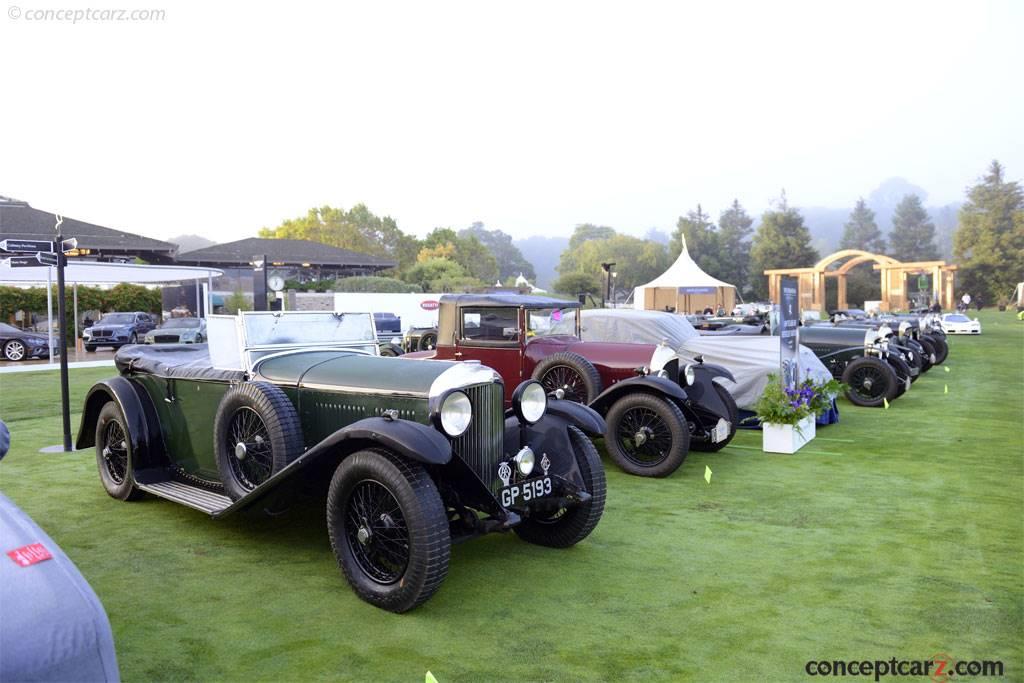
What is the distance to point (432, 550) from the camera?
10.3 ft

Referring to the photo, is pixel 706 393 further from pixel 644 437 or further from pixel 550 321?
pixel 550 321

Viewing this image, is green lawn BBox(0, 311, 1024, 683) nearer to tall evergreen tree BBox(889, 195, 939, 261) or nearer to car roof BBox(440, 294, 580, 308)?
car roof BBox(440, 294, 580, 308)

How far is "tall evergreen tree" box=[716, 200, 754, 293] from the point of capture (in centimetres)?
7162

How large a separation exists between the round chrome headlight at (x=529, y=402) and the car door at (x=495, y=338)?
3.12 metres

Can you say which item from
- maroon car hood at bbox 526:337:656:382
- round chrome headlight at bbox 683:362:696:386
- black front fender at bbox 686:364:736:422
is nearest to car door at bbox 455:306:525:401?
maroon car hood at bbox 526:337:656:382

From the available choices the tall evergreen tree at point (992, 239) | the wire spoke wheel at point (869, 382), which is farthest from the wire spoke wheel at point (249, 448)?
the tall evergreen tree at point (992, 239)

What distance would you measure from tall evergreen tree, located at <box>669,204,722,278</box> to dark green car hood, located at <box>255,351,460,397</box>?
67.3 metres

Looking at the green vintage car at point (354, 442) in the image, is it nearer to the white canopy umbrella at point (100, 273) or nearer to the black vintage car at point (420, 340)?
the black vintage car at point (420, 340)

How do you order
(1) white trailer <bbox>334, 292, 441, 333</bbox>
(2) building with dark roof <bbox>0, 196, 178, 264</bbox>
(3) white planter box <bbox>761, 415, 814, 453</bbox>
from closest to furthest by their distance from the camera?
(3) white planter box <bbox>761, 415, 814, 453</bbox> < (2) building with dark roof <bbox>0, 196, 178, 264</bbox> < (1) white trailer <bbox>334, 292, 441, 333</bbox>

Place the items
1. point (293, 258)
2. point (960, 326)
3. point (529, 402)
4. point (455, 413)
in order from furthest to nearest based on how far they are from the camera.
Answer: point (293, 258) < point (960, 326) < point (529, 402) < point (455, 413)

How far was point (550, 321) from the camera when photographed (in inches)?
306

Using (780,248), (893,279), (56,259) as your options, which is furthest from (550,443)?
(780,248)

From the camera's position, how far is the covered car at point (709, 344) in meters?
8.01

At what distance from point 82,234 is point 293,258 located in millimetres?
14537
